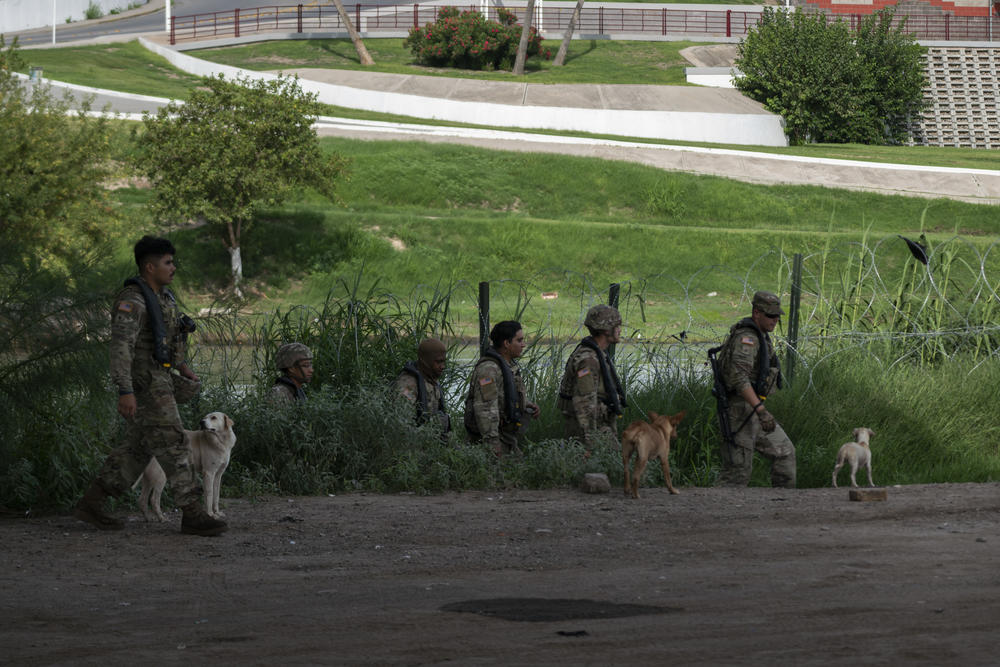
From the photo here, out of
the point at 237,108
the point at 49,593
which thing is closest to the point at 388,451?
the point at 49,593

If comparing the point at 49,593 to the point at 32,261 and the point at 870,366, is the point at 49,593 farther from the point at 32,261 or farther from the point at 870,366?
the point at 870,366

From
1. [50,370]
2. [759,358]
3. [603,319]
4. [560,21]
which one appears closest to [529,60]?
[560,21]

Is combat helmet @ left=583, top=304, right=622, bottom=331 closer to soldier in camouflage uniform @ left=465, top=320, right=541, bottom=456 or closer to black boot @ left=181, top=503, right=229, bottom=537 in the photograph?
soldier in camouflage uniform @ left=465, top=320, right=541, bottom=456

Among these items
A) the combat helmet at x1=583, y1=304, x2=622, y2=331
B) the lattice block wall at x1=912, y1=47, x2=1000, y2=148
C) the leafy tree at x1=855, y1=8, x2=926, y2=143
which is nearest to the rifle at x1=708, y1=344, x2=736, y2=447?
the combat helmet at x1=583, y1=304, x2=622, y2=331

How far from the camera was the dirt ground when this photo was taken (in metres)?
5.09

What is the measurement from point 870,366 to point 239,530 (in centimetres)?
626

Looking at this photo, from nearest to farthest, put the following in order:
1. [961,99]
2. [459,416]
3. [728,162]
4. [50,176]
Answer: [459,416], [50,176], [728,162], [961,99]

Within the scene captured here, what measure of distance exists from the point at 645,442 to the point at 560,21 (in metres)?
55.7

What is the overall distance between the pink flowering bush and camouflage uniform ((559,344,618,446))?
42512 mm

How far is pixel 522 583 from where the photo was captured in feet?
20.7

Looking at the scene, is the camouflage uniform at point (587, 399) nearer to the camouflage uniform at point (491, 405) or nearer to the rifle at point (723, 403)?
the camouflage uniform at point (491, 405)

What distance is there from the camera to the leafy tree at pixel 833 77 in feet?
145

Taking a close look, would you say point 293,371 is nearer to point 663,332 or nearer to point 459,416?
point 459,416

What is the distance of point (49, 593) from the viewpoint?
6113 millimetres
